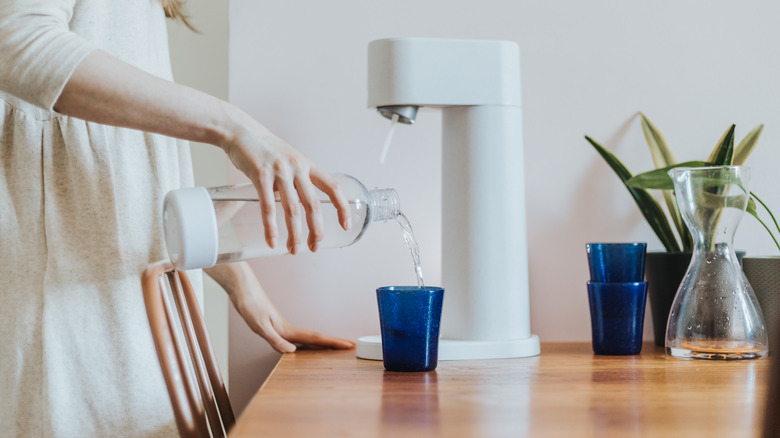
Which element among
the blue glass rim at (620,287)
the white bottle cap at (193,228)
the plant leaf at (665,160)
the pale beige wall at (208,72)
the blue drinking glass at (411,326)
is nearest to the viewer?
the white bottle cap at (193,228)

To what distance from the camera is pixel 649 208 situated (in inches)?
43.6

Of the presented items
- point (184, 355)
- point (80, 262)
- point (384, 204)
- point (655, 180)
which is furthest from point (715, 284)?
point (80, 262)

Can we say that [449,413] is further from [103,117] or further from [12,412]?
[12,412]

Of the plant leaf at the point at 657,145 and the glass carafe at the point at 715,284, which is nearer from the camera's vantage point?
the glass carafe at the point at 715,284

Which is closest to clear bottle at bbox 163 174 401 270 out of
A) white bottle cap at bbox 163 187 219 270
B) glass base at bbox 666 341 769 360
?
white bottle cap at bbox 163 187 219 270

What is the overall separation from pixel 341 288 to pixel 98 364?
1.35 feet

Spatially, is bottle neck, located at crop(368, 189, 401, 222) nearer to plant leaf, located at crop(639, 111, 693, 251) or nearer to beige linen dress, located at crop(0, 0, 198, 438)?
beige linen dress, located at crop(0, 0, 198, 438)

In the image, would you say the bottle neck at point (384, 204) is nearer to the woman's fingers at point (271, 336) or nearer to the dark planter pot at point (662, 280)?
the woman's fingers at point (271, 336)

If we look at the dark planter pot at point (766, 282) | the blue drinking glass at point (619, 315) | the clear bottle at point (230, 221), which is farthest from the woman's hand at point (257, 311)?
the dark planter pot at point (766, 282)

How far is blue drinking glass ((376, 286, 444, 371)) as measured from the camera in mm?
817

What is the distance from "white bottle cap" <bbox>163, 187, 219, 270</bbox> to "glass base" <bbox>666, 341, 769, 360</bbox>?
0.59 metres

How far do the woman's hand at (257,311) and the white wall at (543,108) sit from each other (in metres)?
0.08

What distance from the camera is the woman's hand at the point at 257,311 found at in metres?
1.07

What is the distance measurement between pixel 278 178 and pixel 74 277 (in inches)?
12.4
